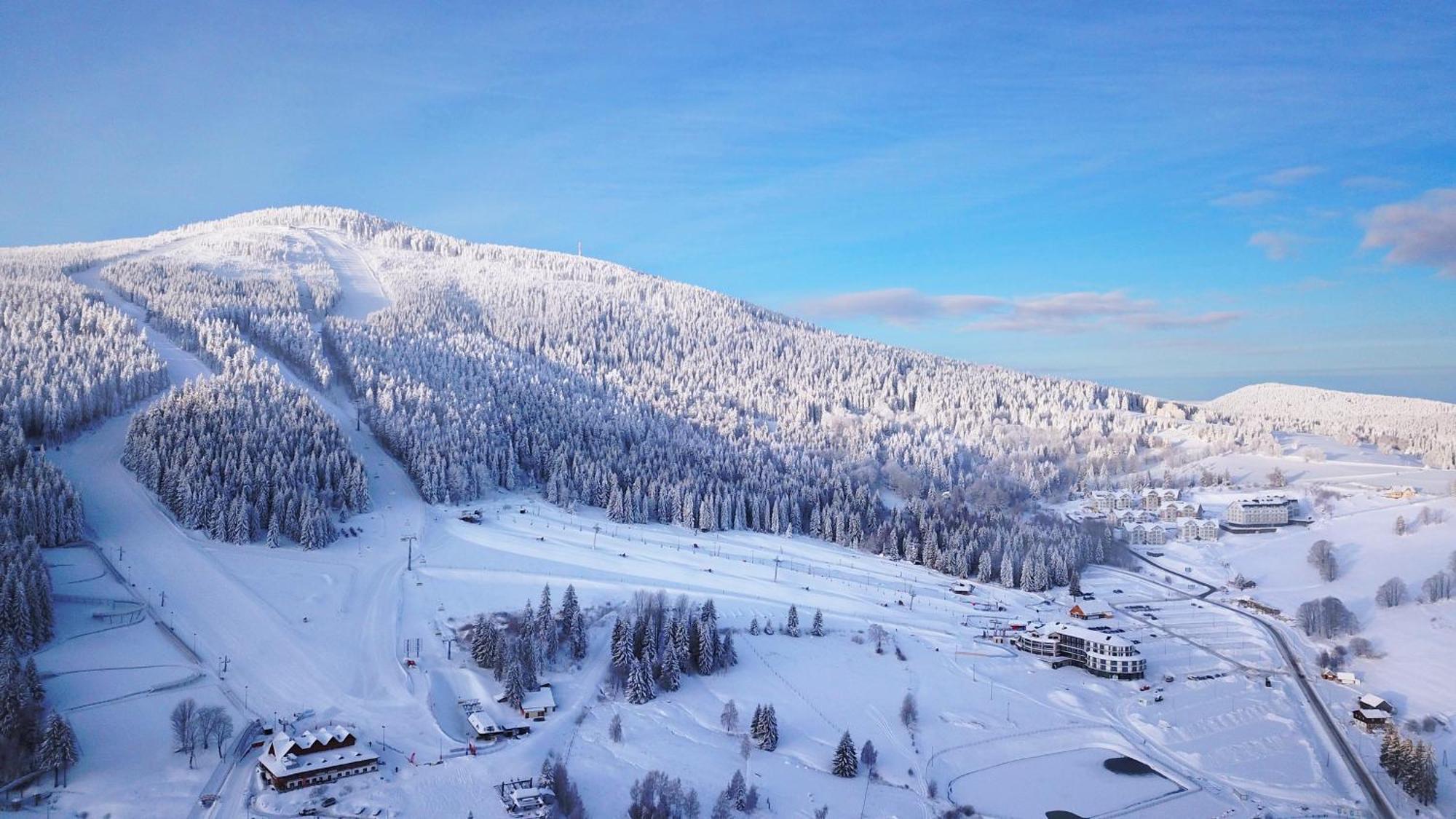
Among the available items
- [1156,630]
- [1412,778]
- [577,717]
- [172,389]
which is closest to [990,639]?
[1156,630]

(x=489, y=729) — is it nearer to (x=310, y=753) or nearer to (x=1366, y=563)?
(x=310, y=753)

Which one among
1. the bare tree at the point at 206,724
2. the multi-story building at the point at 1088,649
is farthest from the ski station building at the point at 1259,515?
A: the bare tree at the point at 206,724

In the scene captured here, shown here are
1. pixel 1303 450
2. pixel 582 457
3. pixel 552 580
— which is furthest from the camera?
pixel 1303 450

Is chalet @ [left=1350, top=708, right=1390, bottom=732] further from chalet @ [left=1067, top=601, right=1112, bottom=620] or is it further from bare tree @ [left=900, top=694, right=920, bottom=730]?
bare tree @ [left=900, top=694, right=920, bottom=730]

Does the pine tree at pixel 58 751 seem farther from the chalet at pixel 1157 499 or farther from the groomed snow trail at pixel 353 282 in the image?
the groomed snow trail at pixel 353 282

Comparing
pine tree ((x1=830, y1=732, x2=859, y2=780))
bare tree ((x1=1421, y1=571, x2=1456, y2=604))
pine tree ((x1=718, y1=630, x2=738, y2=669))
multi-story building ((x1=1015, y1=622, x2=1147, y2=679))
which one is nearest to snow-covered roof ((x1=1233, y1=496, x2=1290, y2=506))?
bare tree ((x1=1421, y1=571, x2=1456, y2=604))

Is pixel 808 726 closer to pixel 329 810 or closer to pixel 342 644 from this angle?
pixel 329 810
